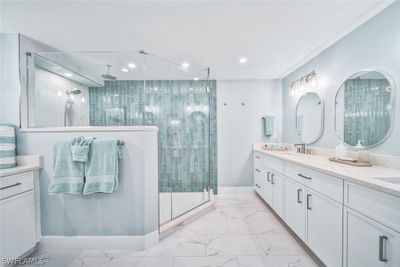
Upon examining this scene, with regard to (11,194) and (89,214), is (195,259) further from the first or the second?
(11,194)

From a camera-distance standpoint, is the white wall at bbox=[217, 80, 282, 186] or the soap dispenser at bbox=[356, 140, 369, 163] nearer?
the soap dispenser at bbox=[356, 140, 369, 163]

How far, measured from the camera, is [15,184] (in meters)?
1.57

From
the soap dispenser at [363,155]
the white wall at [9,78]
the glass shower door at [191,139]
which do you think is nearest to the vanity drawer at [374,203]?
the soap dispenser at [363,155]

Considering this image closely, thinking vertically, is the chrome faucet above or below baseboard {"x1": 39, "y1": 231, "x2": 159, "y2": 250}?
above

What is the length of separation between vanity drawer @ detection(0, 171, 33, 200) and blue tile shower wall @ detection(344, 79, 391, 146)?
339cm

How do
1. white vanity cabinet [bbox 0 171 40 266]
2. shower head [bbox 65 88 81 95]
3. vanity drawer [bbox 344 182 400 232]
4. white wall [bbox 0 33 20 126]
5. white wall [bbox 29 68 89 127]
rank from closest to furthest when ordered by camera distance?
vanity drawer [bbox 344 182 400 232]
white vanity cabinet [bbox 0 171 40 266]
white wall [bbox 0 33 20 126]
white wall [bbox 29 68 89 127]
shower head [bbox 65 88 81 95]

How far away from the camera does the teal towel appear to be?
5.63 feet

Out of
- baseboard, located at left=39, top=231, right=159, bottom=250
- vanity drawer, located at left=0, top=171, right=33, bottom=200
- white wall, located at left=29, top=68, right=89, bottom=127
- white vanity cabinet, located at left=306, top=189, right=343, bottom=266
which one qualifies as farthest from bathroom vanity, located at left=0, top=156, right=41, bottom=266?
white vanity cabinet, located at left=306, top=189, right=343, bottom=266

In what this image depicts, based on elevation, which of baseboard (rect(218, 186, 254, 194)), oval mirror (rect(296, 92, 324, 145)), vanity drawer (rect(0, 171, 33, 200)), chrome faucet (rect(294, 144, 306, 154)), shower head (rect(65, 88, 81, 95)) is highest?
shower head (rect(65, 88, 81, 95))

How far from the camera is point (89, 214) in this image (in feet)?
5.98

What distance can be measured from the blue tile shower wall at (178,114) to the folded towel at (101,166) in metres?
1.35

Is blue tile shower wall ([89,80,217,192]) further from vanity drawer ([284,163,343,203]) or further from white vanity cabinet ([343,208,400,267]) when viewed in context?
white vanity cabinet ([343,208,400,267])

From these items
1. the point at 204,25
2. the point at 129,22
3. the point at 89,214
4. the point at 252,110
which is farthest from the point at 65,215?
the point at 252,110

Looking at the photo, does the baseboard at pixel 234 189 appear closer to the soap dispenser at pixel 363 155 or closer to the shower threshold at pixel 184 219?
the shower threshold at pixel 184 219
